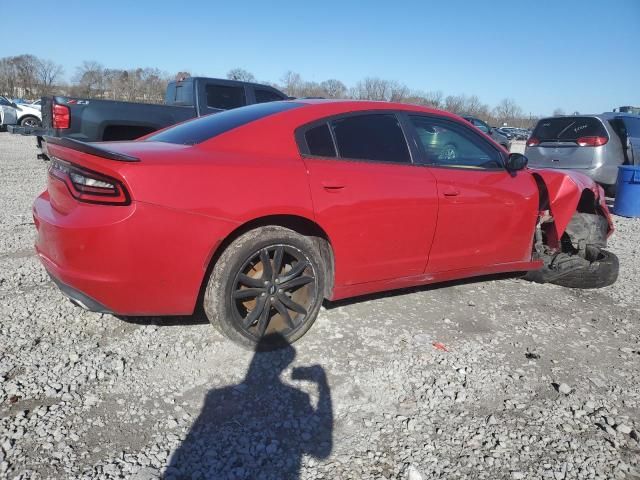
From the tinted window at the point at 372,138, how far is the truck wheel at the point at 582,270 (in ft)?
6.64

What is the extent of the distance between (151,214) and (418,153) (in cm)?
199

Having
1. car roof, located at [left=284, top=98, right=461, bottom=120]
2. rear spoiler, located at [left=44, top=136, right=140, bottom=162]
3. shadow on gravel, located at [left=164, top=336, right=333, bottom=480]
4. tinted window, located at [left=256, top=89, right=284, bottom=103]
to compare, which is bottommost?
shadow on gravel, located at [left=164, top=336, right=333, bottom=480]

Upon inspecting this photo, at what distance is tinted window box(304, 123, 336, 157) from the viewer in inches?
122

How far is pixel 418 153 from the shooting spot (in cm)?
352

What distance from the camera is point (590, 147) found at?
8.70 m

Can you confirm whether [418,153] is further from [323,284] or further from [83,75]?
[83,75]

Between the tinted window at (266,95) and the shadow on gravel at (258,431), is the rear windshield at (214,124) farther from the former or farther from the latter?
the tinted window at (266,95)

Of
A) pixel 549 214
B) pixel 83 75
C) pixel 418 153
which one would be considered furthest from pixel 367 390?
pixel 83 75

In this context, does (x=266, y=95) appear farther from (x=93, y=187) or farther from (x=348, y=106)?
(x=93, y=187)

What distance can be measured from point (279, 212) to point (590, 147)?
7.98 m

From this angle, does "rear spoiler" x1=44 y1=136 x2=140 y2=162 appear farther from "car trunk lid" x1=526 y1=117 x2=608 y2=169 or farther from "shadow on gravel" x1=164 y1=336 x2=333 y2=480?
"car trunk lid" x1=526 y1=117 x2=608 y2=169

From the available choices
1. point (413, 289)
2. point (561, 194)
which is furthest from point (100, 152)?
point (561, 194)

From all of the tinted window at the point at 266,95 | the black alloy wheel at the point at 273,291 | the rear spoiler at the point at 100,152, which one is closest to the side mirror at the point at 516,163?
the black alloy wheel at the point at 273,291

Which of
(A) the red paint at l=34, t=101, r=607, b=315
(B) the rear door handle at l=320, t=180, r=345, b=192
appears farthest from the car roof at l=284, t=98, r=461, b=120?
(B) the rear door handle at l=320, t=180, r=345, b=192
